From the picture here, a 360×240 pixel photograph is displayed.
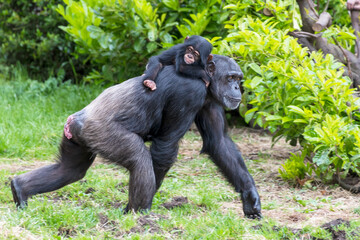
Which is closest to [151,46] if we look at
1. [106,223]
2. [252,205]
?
[252,205]

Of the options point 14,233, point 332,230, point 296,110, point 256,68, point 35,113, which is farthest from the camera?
point 35,113

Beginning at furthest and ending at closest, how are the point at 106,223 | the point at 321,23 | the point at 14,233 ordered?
the point at 321,23 → the point at 106,223 → the point at 14,233

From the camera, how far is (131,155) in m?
4.29

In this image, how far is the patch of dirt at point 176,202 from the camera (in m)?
4.77

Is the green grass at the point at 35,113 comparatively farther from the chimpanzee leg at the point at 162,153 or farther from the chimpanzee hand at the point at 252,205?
the chimpanzee hand at the point at 252,205

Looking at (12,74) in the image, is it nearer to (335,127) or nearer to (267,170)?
(267,170)

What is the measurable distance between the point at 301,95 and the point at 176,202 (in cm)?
164

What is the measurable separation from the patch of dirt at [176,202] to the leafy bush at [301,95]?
1.18m

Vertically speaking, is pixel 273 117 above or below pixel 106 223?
above

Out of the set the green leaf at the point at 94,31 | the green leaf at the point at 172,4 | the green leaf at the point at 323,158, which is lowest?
the green leaf at the point at 323,158

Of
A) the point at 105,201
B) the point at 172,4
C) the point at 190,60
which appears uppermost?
the point at 172,4

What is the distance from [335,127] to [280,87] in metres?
0.68

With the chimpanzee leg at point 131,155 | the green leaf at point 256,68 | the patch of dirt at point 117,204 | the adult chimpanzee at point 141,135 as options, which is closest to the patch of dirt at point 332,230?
the adult chimpanzee at point 141,135

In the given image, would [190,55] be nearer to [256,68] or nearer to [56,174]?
[256,68]
